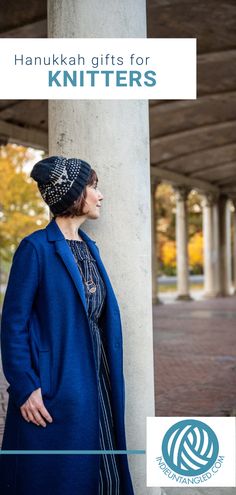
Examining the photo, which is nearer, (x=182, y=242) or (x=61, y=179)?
(x=61, y=179)

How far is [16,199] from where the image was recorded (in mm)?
20281

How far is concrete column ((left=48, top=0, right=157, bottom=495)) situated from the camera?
3.01 meters

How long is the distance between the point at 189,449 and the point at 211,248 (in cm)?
2167

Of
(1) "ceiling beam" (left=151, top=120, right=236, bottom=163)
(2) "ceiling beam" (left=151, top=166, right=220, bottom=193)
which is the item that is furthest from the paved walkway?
(2) "ceiling beam" (left=151, top=166, right=220, bottom=193)

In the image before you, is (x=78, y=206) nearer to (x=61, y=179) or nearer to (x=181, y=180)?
(x=61, y=179)

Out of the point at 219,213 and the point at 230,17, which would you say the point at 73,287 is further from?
the point at 219,213

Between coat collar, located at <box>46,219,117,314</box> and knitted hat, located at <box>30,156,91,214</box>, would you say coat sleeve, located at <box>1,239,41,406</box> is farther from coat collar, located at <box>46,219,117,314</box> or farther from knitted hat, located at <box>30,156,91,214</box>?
knitted hat, located at <box>30,156,91,214</box>

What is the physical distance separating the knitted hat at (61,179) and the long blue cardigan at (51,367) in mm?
175

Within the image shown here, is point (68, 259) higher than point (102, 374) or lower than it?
higher

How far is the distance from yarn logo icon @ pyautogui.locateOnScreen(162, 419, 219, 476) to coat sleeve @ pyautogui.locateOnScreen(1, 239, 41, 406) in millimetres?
866

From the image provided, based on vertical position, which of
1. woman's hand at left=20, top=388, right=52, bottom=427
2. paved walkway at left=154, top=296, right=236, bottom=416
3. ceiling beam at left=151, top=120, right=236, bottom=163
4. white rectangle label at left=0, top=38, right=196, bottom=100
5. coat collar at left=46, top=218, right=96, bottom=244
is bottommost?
paved walkway at left=154, top=296, right=236, bottom=416

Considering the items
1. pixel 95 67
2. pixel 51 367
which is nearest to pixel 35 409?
pixel 51 367

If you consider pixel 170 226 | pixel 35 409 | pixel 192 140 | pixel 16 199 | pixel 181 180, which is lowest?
pixel 35 409

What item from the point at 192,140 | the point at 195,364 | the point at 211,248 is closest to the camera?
the point at 195,364
